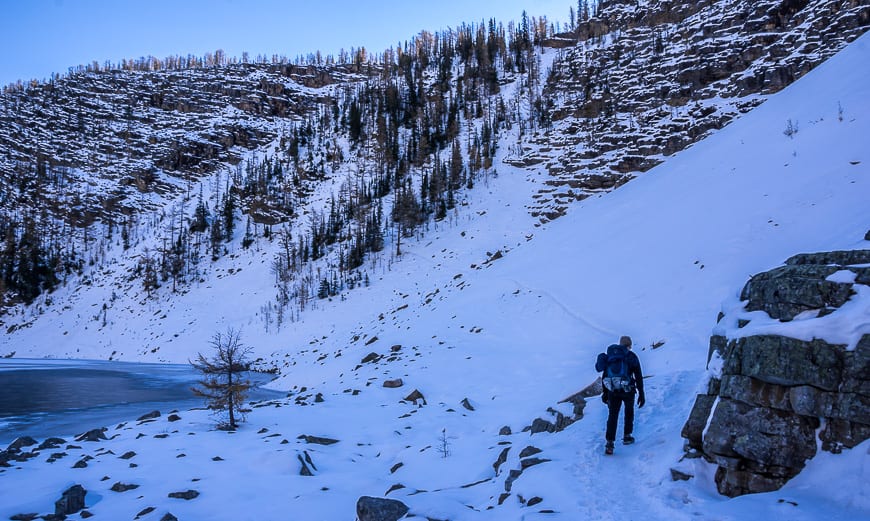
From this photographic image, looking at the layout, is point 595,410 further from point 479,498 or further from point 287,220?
point 287,220

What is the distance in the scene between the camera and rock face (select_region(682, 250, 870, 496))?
4102 millimetres

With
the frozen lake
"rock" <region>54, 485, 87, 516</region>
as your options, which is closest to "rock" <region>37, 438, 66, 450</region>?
the frozen lake

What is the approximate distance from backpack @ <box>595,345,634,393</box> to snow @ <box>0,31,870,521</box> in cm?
90

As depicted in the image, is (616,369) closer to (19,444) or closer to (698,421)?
(698,421)

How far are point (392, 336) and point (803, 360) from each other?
21.3m

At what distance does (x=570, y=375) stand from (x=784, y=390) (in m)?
8.17

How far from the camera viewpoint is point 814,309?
4.83 metres

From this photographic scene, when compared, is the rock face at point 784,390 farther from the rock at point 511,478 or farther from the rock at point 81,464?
the rock at point 81,464

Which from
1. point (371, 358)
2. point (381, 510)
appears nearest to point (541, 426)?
point (381, 510)

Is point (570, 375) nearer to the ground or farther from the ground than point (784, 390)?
→ nearer to the ground

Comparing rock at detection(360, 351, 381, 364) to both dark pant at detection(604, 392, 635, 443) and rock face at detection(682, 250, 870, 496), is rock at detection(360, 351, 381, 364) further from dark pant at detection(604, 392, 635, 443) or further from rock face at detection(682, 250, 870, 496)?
rock face at detection(682, 250, 870, 496)

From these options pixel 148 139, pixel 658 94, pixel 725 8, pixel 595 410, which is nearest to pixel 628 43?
pixel 725 8

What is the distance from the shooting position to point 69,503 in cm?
725

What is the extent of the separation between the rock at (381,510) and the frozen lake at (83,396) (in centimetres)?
1521
